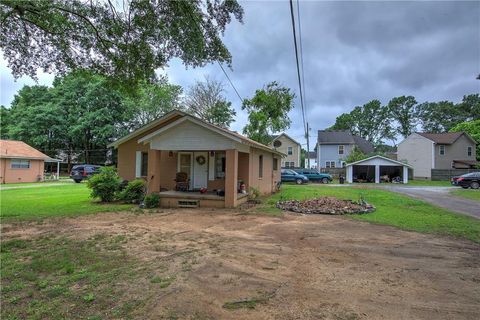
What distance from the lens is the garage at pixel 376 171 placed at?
3403cm

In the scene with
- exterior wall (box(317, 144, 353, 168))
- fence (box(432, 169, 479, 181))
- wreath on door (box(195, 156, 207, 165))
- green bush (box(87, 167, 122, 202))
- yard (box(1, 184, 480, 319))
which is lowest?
yard (box(1, 184, 480, 319))

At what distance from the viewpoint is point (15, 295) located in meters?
3.70

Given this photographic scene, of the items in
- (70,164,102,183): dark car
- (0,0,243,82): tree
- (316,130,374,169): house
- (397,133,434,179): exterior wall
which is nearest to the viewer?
(0,0,243,82): tree

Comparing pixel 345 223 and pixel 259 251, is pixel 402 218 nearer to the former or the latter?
pixel 345 223

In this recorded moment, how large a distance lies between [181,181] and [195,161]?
1296mm

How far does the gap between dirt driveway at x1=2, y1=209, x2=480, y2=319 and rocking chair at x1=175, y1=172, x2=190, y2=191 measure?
5630 millimetres

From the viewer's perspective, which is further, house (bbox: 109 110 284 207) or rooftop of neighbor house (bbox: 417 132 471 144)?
rooftop of neighbor house (bbox: 417 132 471 144)

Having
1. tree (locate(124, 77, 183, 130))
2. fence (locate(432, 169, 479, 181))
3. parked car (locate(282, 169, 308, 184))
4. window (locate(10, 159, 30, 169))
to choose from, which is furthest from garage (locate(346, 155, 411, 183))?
window (locate(10, 159, 30, 169))

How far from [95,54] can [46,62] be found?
1.45 meters

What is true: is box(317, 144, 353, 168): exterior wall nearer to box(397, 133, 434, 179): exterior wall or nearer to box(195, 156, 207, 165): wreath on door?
box(397, 133, 434, 179): exterior wall

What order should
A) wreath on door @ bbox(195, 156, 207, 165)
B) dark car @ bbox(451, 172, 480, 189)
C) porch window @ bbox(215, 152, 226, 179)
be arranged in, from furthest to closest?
dark car @ bbox(451, 172, 480, 189), wreath on door @ bbox(195, 156, 207, 165), porch window @ bbox(215, 152, 226, 179)

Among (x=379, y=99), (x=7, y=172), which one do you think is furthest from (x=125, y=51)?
(x=379, y=99)

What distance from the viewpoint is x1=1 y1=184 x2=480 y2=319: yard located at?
3.37 metres

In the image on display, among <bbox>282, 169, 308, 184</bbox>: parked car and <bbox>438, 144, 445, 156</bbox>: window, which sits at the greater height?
<bbox>438, 144, 445, 156</bbox>: window
